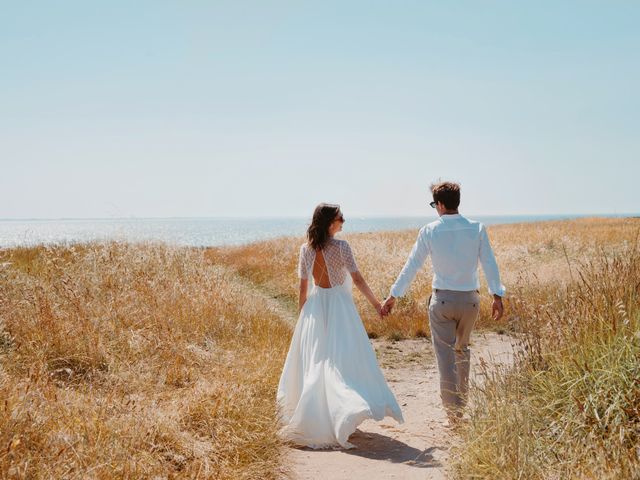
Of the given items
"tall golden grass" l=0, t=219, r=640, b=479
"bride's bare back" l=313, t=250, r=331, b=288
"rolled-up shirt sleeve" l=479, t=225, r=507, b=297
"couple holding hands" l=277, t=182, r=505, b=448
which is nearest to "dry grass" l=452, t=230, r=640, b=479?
"tall golden grass" l=0, t=219, r=640, b=479

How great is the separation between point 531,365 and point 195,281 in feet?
23.6

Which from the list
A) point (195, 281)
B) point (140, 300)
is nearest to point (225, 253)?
point (195, 281)

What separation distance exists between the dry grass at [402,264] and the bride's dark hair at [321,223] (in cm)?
204

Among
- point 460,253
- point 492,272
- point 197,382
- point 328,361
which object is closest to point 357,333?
point 328,361

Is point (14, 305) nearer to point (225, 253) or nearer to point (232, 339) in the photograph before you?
point (232, 339)

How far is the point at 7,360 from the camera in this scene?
616 cm

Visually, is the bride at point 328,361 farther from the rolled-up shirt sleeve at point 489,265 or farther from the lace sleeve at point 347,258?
the rolled-up shirt sleeve at point 489,265

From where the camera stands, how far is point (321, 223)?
6.38 m

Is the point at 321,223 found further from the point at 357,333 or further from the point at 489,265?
the point at 489,265

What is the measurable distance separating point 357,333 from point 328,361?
0.43m

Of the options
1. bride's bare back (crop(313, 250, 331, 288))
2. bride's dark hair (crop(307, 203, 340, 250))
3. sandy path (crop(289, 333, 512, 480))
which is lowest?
sandy path (crop(289, 333, 512, 480))

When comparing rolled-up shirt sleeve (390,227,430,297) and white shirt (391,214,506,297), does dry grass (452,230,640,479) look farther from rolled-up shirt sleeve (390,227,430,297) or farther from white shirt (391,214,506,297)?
rolled-up shirt sleeve (390,227,430,297)

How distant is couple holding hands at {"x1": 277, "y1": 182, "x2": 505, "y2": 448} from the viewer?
19.0 feet

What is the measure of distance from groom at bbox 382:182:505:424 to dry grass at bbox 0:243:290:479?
1.90 m
